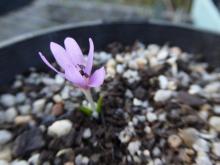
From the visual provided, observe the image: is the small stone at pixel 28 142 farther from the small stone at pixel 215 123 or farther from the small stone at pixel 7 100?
the small stone at pixel 215 123

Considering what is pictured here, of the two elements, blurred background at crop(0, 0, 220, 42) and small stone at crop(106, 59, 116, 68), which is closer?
small stone at crop(106, 59, 116, 68)

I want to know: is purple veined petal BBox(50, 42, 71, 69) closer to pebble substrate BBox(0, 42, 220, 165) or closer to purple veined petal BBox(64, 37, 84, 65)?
purple veined petal BBox(64, 37, 84, 65)

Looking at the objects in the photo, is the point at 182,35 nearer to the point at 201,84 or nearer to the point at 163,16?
the point at 201,84

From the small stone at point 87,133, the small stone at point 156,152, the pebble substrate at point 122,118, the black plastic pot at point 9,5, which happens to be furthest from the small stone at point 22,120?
the black plastic pot at point 9,5

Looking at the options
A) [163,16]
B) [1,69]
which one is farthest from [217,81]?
→ [163,16]

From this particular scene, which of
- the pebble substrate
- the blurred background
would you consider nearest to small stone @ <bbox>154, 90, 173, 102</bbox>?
the pebble substrate

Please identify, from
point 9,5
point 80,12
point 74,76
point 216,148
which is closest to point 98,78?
point 74,76
